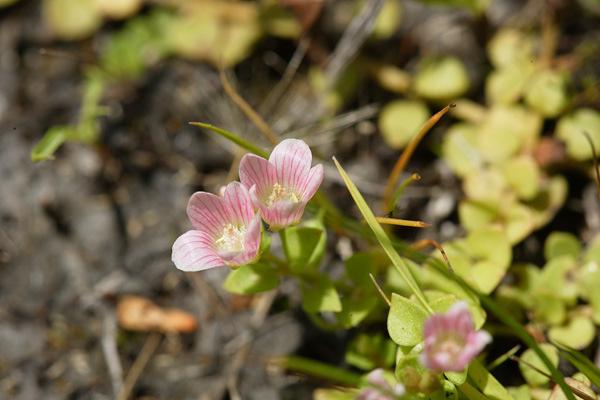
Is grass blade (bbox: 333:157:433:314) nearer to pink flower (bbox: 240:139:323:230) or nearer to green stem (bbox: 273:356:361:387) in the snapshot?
pink flower (bbox: 240:139:323:230)

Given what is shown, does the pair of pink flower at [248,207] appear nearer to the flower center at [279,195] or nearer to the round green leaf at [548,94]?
the flower center at [279,195]

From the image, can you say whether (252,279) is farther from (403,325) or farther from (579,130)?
(579,130)

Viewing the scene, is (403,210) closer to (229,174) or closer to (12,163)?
(229,174)

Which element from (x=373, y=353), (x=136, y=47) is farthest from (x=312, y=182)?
(x=136, y=47)

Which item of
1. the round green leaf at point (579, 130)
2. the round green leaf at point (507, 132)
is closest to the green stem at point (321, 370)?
the round green leaf at point (507, 132)

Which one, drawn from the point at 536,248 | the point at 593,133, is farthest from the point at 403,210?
the point at 593,133
